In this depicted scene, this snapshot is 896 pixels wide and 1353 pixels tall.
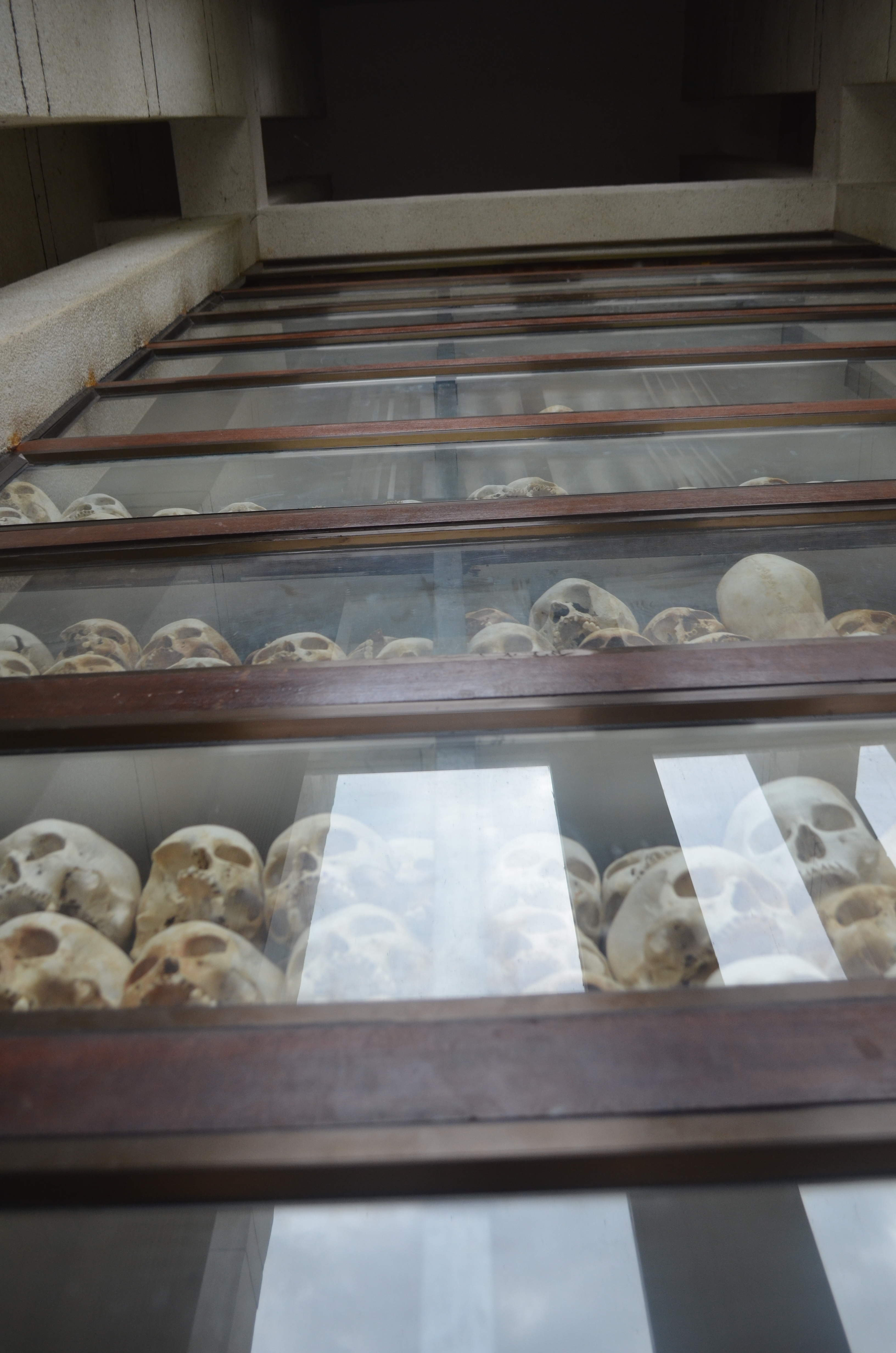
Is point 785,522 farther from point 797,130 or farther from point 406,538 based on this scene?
point 797,130

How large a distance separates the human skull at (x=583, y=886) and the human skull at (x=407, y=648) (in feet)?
1.38

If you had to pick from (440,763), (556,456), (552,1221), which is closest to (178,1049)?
(552,1221)

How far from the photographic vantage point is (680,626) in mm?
1366

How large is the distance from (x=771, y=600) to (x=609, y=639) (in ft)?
0.83

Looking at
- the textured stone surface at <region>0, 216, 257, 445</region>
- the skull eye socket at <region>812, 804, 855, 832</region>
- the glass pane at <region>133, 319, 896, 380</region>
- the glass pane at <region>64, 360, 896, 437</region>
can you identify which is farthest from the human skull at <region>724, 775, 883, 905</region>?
the glass pane at <region>133, 319, 896, 380</region>

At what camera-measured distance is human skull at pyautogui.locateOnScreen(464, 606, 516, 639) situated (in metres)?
1.30

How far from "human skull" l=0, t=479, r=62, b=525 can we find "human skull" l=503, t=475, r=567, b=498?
0.76 meters

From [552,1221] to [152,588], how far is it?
3.51ft

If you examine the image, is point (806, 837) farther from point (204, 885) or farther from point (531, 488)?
point (531, 488)

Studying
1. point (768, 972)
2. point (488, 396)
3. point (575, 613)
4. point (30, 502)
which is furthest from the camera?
point (488, 396)

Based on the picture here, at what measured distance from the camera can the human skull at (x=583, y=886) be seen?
79 cm

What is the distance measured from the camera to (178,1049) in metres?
0.61

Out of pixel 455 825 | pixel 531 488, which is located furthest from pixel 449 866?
pixel 531 488

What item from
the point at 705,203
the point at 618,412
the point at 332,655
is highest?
the point at 705,203
